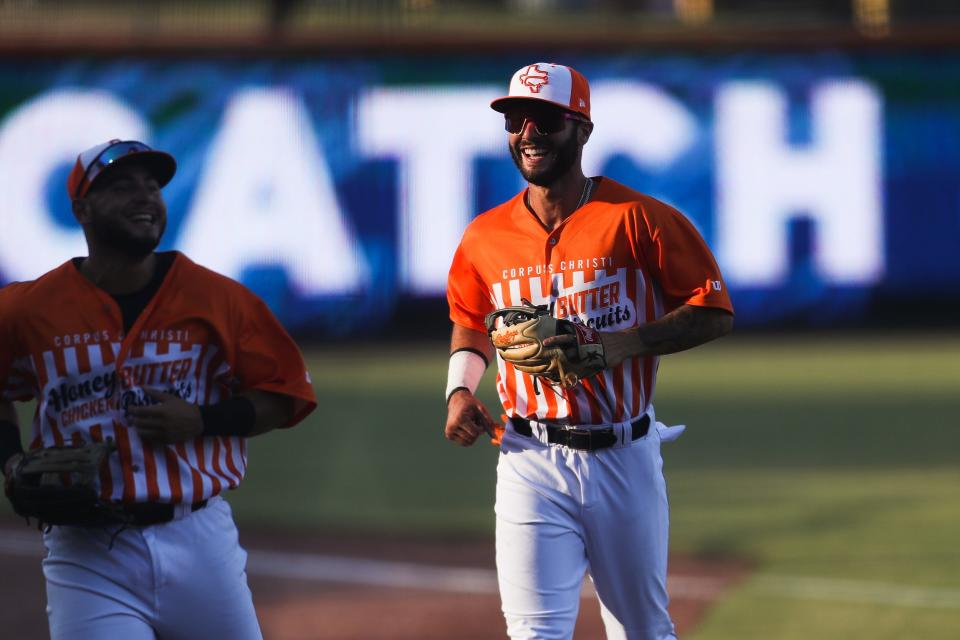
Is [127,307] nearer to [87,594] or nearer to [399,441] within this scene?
[87,594]

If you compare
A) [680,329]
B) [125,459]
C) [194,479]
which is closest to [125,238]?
[125,459]

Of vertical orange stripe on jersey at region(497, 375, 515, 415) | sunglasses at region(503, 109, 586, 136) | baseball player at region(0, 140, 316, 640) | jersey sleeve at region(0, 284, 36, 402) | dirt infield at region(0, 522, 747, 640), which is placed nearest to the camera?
baseball player at region(0, 140, 316, 640)

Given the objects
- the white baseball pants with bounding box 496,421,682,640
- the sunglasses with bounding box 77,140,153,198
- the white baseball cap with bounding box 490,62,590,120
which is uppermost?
the white baseball cap with bounding box 490,62,590,120

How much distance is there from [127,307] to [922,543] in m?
7.13

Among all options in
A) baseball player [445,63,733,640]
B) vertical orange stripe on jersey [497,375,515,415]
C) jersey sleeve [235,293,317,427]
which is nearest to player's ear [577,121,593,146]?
baseball player [445,63,733,640]

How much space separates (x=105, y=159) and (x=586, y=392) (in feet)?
6.08

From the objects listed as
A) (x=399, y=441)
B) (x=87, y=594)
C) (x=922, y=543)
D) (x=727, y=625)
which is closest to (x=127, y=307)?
(x=87, y=594)

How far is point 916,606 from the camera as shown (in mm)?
8547

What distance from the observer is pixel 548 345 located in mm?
4723

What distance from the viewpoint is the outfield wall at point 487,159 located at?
17094 millimetres

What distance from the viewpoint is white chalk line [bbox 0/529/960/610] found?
28.9 feet

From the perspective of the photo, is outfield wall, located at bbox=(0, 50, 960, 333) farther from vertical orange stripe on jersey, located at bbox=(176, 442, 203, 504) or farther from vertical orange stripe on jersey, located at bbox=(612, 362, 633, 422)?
vertical orange stripe on jersey, located at bbox=(176, 442, 203, 504)

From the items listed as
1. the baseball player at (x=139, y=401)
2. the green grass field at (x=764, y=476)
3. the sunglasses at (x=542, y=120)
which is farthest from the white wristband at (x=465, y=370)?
the green grass field at (x=764, y=476)

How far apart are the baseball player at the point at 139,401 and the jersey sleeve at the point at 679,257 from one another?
1414 millimetres
